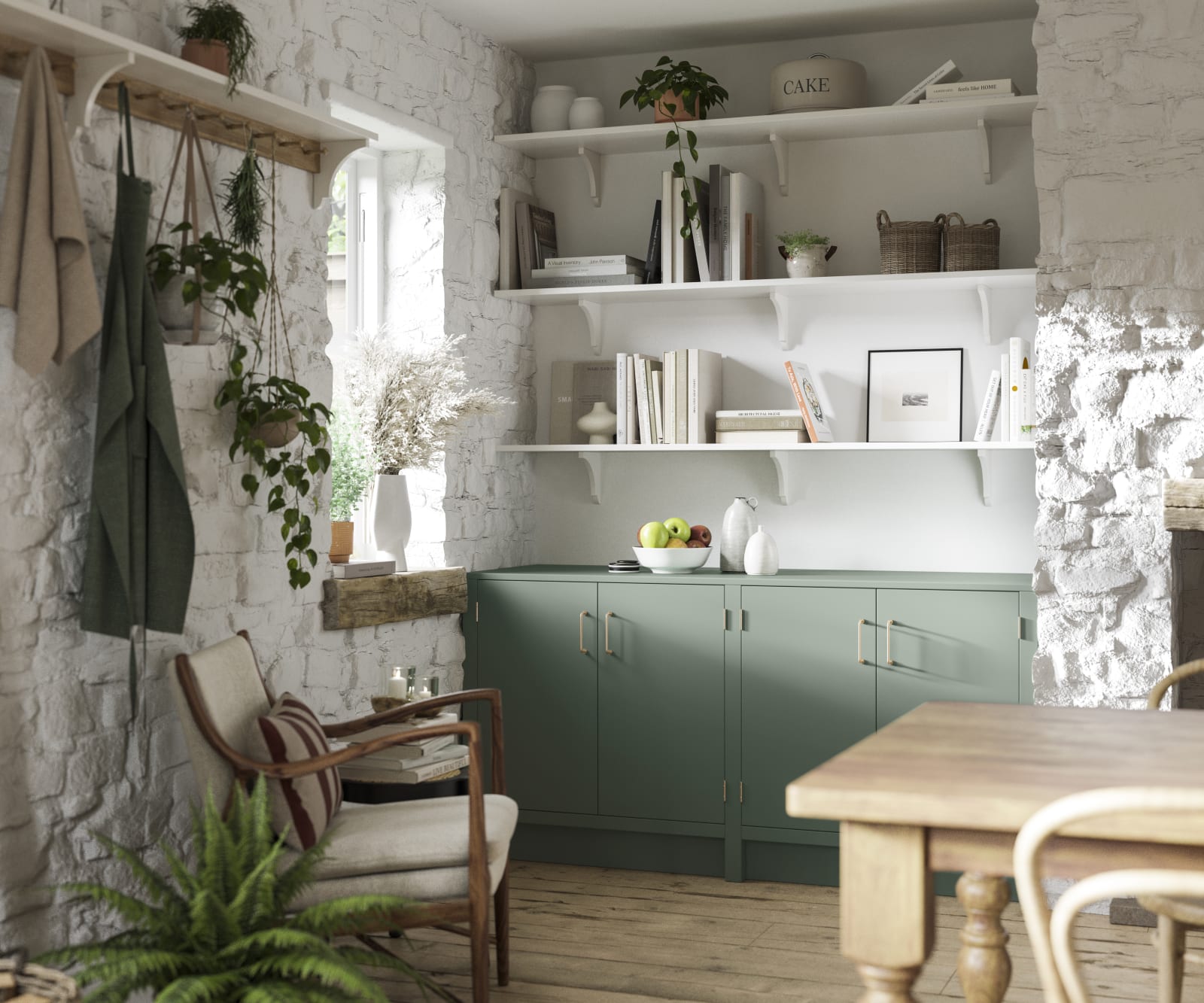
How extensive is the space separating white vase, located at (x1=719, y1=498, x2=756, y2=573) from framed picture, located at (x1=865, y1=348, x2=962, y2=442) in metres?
0.48

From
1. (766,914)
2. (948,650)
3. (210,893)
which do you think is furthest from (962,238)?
(210,893)

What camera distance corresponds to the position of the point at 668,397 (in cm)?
455

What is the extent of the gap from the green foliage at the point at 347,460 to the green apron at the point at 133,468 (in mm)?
1182

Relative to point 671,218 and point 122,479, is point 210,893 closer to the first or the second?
point 122,479

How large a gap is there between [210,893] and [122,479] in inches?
33.5

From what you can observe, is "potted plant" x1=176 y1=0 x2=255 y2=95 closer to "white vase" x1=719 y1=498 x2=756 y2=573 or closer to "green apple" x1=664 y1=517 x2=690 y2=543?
"green apple" x1=664 y1=517 x2=690 y2=543

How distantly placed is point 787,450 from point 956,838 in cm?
287

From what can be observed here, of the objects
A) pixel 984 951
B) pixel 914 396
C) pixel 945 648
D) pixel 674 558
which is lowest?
pixel 984 951

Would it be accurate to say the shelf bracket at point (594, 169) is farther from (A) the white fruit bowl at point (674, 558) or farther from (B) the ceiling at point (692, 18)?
(A) the white fruit bowl at point (674, 558)

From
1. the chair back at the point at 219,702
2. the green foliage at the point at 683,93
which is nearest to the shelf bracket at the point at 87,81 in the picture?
the chair back at the point at 219,702

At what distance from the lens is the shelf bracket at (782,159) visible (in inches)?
177

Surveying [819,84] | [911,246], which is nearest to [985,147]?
[911,246]

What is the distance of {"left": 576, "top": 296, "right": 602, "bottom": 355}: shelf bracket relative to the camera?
4770 mm

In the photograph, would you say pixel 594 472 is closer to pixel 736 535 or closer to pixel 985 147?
pixel 736 535
